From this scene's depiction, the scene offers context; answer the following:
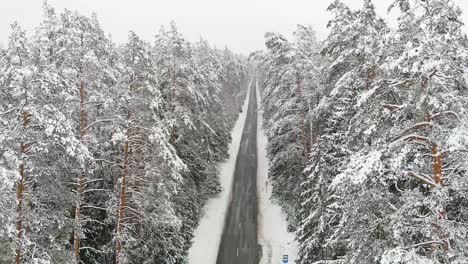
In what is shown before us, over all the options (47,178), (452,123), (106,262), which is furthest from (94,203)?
(452,123)

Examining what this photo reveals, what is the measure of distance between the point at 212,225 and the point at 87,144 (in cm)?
1964

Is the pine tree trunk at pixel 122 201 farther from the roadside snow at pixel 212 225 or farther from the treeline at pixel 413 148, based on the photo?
the roadside snow at pixel 212 225

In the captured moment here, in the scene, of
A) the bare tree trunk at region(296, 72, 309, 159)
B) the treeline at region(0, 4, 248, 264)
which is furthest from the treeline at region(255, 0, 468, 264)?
the bare tree trunk at region(296, 72, 309, 159)

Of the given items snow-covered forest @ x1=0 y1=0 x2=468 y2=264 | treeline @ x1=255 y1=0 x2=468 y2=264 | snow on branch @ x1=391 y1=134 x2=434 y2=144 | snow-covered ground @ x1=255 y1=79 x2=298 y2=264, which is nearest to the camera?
treeline @ x1=255 y1=0 x2=468 y2=264

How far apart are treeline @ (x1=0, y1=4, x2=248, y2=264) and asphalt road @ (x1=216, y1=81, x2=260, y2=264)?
3720 mm

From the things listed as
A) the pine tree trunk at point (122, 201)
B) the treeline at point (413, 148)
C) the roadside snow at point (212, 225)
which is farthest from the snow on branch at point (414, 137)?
the roadside snow at point (212, 225)

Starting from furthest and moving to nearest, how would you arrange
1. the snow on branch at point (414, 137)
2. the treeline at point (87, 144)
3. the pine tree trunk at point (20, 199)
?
the pine tree trunk at point (20, 199), the treeline at point (87, 144), the snow on branch at point (414, 137)

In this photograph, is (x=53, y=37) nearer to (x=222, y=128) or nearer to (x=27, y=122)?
(x=27, y=122)

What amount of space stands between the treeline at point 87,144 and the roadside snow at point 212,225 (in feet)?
4.69

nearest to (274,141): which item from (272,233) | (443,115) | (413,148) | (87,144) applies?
(272,233)

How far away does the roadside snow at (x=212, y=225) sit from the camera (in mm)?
29172

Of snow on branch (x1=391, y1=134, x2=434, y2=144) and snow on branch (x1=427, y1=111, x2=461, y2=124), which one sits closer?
snow on branch (x1=427, y1=111, x2=461, y2=124)

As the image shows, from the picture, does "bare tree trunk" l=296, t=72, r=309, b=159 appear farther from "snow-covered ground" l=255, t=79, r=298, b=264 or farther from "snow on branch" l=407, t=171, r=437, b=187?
"snow on branch" l=407, t=171, r=437, b=187

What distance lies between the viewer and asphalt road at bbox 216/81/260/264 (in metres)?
29.8
